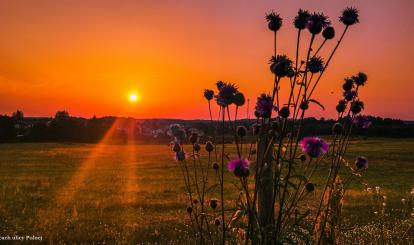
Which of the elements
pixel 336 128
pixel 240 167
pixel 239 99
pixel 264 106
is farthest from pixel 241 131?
pixel 336 128

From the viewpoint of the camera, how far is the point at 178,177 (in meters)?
28.0

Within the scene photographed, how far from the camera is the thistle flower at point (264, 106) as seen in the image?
328 cm

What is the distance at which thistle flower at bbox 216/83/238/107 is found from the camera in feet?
12.1

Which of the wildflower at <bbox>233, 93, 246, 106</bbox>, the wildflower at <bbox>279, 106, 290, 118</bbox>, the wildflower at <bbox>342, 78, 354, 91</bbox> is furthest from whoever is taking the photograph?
the wildflower at <bbox>342, 78, 354, 91</bbox>

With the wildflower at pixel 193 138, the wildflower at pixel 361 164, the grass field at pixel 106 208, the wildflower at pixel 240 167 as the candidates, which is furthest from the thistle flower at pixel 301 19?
the grass field at pixel 106 208

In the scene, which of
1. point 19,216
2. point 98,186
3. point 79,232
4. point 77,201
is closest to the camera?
point 79,232

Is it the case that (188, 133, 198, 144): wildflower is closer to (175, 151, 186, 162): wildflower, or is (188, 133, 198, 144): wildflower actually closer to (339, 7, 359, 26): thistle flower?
(175, 151, 186, 162): wildflower

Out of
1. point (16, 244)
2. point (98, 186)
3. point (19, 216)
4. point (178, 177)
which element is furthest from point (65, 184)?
point (16, 244)

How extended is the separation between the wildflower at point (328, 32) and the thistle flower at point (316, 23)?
0.39ft

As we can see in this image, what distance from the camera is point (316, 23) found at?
11.5ft

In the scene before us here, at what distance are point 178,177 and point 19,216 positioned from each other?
15.0 metres

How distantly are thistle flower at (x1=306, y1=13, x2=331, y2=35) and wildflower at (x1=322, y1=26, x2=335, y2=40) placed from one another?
0.39 ft

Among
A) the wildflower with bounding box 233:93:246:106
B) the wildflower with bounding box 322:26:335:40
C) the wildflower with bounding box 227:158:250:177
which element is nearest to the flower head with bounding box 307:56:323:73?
→ the wildflower with bounding box 322:26:335:40

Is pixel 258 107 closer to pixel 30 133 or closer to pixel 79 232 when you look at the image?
pixel 79 232
